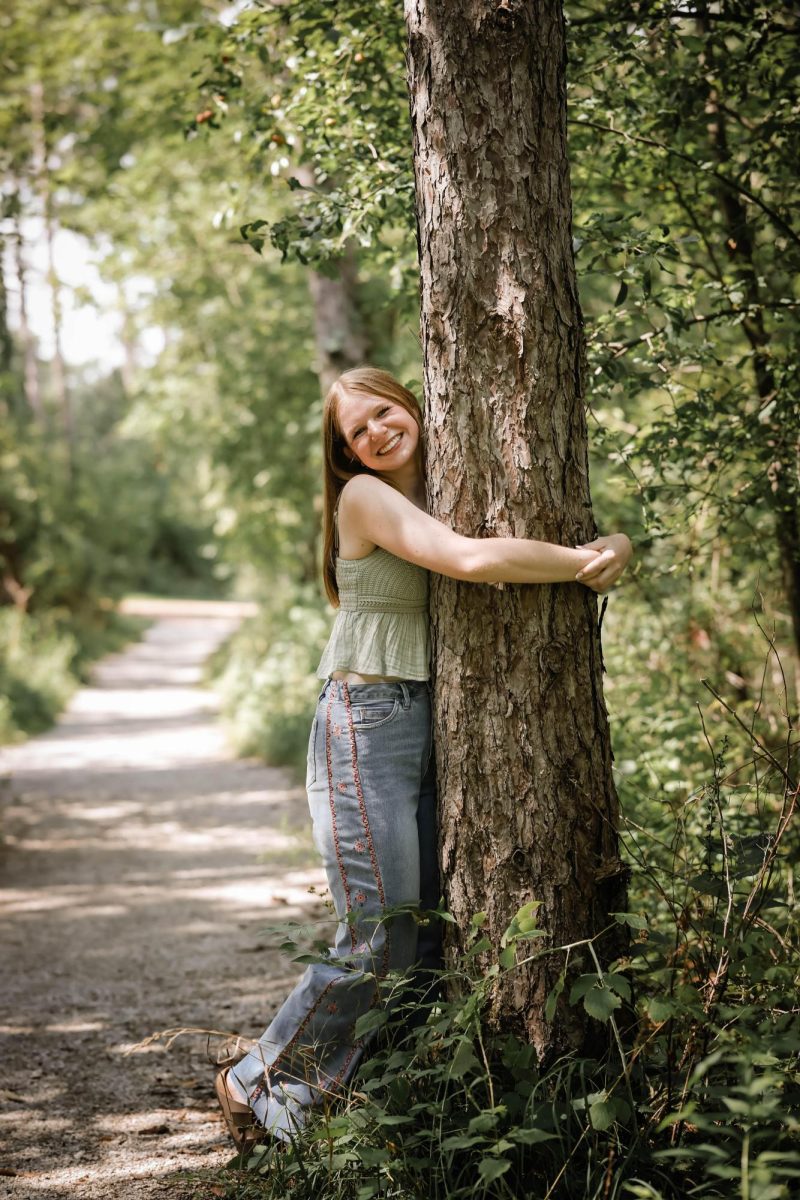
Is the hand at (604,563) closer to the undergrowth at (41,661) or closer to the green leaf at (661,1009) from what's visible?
the green leaf at (661,1009)

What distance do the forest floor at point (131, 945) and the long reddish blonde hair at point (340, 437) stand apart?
928 mm

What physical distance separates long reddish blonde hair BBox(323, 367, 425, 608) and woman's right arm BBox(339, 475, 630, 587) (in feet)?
0.94

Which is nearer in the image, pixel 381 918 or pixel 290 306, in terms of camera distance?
pixel 381 918

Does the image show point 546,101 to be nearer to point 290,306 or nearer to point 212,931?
point 212,931

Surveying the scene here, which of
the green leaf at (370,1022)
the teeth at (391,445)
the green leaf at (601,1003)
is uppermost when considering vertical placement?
the teeth at (391,445)

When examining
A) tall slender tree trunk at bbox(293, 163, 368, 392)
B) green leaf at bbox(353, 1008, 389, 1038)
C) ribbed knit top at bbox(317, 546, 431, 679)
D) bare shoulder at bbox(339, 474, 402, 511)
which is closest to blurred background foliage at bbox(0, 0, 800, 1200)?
tall slender tree trunk at bbox(293, 163, 368, 392)

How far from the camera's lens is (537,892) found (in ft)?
8.36

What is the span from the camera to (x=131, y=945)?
5293 millimetres

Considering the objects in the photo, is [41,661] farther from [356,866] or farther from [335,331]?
[356,866]

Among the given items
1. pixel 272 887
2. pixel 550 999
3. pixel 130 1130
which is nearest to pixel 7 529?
pixel 272 887

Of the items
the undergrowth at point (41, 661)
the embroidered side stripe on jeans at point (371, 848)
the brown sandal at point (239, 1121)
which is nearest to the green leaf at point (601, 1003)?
the embroidered side stripe on jeans at point (371, 848)

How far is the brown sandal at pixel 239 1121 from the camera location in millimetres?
2797

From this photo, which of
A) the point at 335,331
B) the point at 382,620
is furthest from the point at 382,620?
the point at 335,331

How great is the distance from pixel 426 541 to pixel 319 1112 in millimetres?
1513
